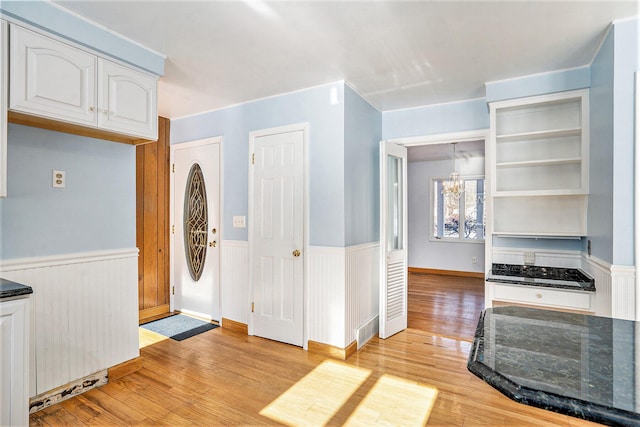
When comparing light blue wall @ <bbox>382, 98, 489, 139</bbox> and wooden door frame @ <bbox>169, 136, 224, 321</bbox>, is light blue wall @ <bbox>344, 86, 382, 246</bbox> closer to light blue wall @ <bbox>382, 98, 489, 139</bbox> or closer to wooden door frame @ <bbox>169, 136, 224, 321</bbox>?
light blue wall @ <bbox>382, 98, 489, 139</bbox>

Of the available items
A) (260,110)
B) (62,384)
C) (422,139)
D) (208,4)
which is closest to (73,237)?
(62,384)

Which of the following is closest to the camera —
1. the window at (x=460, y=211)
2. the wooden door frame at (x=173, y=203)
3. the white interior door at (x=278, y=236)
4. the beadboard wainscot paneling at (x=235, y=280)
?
the white interior door at (x=278, y=236)

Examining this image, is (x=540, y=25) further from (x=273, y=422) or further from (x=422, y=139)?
(x=273, y=422)

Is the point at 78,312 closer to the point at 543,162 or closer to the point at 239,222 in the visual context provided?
the point at 239,222

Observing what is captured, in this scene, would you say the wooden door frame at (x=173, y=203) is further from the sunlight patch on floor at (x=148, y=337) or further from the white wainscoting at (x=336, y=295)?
the white wainscoting at (x=336, y=295)

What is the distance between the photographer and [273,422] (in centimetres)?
211

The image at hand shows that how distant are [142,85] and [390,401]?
2.97 meters

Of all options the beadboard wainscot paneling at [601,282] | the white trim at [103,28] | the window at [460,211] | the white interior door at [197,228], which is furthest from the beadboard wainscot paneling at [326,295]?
the window at [460,211]

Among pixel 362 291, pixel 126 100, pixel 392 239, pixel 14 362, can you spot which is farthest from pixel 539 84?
pixel 14 362

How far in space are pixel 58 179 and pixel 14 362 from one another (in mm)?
1259

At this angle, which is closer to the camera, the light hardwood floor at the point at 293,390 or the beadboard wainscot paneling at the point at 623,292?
the beadboard wainscot paneling at the point at 623,292

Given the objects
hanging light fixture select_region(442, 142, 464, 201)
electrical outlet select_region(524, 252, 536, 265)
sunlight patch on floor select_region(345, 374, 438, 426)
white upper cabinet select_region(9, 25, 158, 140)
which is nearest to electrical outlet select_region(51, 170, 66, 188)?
white upper cabinet select_region(9, 25, 158, 140)

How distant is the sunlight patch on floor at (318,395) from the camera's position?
7.14ft

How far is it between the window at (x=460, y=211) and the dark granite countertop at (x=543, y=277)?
427 centimetres
